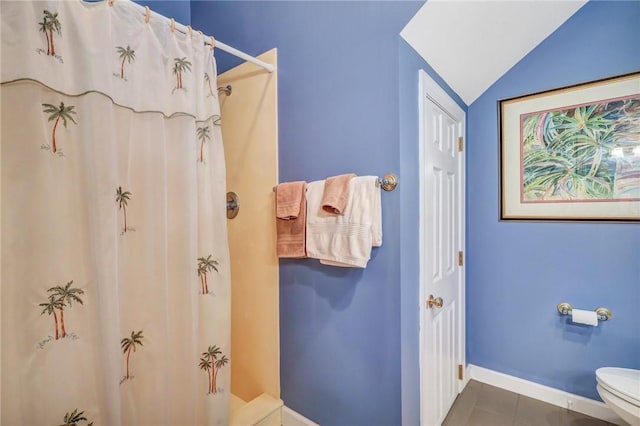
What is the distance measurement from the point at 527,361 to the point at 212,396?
6.41 ft

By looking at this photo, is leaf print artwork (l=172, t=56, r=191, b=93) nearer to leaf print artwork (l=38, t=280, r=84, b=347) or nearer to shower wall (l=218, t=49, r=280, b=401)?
shower wall (l=218, t=49, r=280, b=401)

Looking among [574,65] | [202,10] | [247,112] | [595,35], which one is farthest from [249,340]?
[595,35]

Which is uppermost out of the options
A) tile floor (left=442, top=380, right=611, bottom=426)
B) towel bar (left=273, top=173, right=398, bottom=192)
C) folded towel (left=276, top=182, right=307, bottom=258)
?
towel bar (left=273, top=173, right=398, bottom=192)

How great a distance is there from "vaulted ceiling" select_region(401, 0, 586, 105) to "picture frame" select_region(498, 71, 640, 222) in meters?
0.30

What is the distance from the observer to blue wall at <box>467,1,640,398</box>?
1.49 m

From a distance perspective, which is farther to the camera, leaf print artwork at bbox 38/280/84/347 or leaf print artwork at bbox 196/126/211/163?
leaf print artwork at bbox 196/126/211/163

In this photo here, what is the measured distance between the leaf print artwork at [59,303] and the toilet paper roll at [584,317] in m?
2.41

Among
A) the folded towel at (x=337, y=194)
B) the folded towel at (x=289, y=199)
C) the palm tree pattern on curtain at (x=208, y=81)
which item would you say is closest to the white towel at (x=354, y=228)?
the folded towel at (x=337, y=194)

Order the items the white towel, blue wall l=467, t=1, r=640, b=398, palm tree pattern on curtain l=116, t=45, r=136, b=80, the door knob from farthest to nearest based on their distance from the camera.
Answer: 1. blue wall l=467, t=1, r=640, b=398
2. the door knob
3. the white towel
4. palm tree pattern on curtain l=116, t=45, r=136, b=80

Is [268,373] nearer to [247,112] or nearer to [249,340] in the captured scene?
[249,340]

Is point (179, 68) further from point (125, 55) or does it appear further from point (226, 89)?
point (226, 89)

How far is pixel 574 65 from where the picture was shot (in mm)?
1589

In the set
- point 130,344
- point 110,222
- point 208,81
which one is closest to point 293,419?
point 130,344

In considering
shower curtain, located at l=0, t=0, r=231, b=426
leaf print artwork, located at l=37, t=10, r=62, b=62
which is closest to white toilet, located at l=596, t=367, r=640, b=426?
shower curtain, located at l=0, t=0, r=231, b=426
